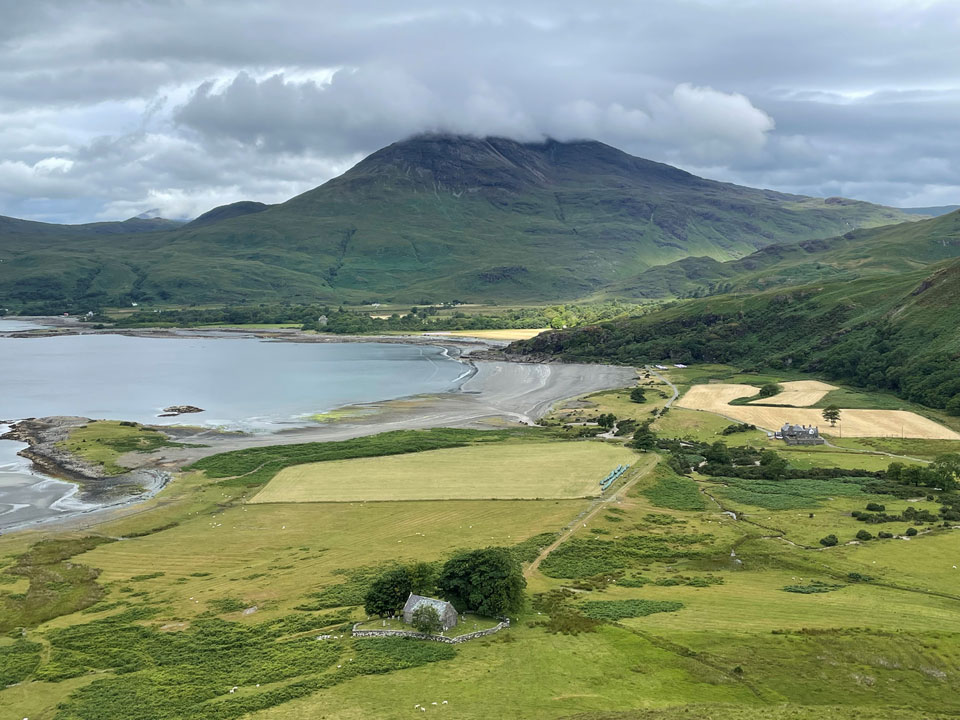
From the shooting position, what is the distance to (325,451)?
305 feet

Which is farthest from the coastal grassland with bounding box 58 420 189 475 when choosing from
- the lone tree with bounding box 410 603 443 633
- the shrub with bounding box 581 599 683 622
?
the shrub with bounding box 581 599 683 622

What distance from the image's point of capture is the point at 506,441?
10012cm

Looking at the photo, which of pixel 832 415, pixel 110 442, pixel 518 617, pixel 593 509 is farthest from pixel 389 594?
pixel 832 415

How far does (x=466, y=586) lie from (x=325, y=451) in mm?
51802

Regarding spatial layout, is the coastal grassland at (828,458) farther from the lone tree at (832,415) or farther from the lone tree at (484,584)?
the lone tree at (484,584)

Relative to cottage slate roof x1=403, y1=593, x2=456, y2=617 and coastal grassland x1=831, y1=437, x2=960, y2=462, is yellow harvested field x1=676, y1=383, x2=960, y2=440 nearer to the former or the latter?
coastal grassland x1=831, y1=437, x2=960, y2=462

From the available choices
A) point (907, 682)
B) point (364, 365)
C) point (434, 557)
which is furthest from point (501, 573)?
point (364, 365)

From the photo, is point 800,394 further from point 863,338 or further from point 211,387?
point 211,387

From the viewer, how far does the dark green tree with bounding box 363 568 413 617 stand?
145 feet

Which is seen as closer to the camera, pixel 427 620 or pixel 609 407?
pixel 427 620

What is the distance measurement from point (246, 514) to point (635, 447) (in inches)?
1818

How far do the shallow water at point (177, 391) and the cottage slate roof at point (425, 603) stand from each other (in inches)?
1765

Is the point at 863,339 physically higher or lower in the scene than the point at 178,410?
higher

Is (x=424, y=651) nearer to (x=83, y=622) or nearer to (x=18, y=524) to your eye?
(x=83, y=622)
